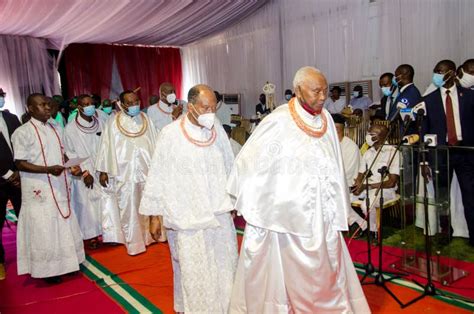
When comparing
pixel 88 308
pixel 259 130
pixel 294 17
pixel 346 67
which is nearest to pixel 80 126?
pixel 88 308

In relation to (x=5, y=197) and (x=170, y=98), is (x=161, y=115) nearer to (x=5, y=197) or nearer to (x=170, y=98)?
(x=170, y=98)

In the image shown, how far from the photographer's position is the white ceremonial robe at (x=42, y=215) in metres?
4.56

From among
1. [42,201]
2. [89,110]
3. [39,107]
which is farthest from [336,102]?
[42,201]

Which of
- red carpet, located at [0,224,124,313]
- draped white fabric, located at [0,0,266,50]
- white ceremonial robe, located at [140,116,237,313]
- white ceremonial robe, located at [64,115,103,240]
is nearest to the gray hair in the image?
white ceremonial robe, located at [140,116,237,313]

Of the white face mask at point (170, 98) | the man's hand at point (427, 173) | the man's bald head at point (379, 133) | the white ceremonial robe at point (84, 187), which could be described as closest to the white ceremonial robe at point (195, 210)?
the man's hand at point (427, 173)

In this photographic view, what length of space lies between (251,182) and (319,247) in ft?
2.04

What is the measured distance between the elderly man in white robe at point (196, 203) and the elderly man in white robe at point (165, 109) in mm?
3488

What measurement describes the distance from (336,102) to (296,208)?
26.7 ft

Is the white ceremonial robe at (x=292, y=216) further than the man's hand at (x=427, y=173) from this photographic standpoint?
No

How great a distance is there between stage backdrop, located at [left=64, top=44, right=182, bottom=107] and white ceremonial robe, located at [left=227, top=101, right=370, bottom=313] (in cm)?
1273

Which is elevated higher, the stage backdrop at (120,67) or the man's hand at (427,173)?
the stage backdrop at (120,67)

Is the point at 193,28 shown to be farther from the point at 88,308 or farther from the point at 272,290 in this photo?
the point at 272,290

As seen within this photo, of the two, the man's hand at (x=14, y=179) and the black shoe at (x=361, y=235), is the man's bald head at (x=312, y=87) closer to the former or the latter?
the black shoe at (x=361, y=235)

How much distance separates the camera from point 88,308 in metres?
4.04
